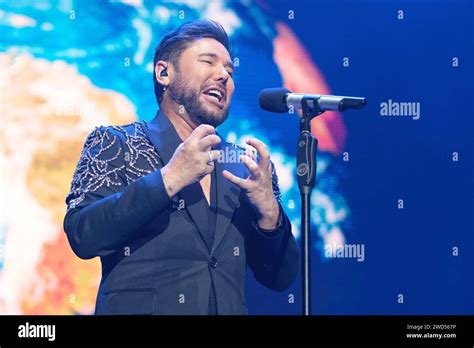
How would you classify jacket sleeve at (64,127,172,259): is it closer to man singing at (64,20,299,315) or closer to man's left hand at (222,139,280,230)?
man singing at (64,20,299,315)

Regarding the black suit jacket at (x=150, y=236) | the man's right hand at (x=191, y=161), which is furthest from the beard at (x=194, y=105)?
the man's right hand at (x=191, y=161)

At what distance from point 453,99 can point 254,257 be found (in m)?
1.12

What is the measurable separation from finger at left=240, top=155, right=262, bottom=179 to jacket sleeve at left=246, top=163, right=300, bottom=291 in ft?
0.80

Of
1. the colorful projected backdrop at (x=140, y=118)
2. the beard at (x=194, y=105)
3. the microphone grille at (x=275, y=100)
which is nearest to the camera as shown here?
the microphone grille at (x=275, y=100)

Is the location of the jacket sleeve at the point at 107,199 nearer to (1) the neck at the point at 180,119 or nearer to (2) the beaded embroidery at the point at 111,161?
(2) the beaded embroidery at the point at 111,161

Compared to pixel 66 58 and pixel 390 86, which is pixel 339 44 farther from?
pixel 66 58

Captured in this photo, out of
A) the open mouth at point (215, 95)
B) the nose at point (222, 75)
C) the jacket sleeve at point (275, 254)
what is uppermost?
the nose at point (222, 75)

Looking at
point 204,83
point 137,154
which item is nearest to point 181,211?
point 137,154

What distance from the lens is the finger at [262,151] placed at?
2.71 metres

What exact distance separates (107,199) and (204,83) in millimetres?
621

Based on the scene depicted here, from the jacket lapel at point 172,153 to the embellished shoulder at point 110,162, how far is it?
30 mm

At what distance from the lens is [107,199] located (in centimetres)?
274

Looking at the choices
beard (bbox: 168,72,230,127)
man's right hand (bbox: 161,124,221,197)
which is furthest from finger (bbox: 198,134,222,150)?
beard (bbox: 168,72,230,127)

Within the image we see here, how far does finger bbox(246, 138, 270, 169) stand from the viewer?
2.71 meters
